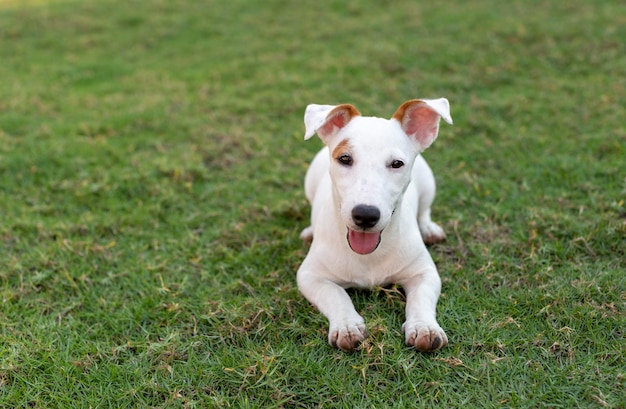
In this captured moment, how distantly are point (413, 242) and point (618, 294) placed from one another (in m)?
1.34

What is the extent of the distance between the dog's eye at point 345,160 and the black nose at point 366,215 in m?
0.34

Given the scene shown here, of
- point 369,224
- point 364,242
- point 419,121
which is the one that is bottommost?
point 364,242

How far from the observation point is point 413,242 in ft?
12.3

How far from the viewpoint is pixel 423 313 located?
11.2 ft

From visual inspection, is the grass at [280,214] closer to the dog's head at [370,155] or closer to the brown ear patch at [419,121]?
the dog's head at [370,155]

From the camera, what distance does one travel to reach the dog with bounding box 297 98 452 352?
3.23 m

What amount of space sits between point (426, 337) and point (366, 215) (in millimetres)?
798

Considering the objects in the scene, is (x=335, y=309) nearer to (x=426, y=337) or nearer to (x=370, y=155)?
(x=426, y=337)

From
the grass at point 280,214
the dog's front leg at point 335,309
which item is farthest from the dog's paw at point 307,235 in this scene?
the dog's front leg at point 335,309

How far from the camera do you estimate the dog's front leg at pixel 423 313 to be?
128 inches

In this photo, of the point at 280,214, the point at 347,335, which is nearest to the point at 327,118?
the point at 347,335

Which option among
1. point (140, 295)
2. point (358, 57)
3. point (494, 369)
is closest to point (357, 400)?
point (494, 369)

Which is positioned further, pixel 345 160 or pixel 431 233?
pixel 431 233

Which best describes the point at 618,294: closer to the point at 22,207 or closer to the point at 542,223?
the point at 542,223
